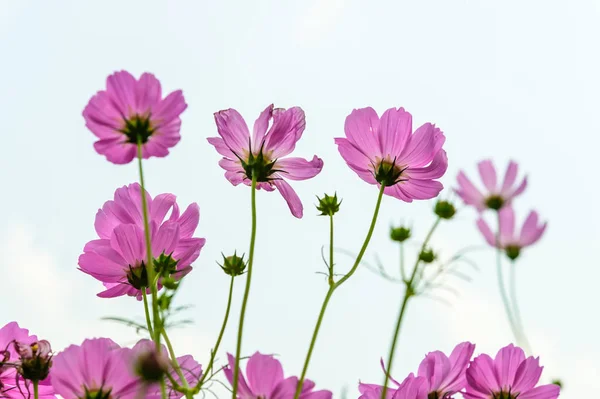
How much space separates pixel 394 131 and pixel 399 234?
13 centimetres

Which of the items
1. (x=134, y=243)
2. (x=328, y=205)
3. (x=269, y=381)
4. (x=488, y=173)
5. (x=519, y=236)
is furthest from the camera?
(x=488, y=173)

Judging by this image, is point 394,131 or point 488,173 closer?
point 394,131

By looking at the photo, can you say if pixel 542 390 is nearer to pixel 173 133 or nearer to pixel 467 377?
pixel 467 377

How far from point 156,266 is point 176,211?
7 centimetres

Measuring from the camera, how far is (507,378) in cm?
71

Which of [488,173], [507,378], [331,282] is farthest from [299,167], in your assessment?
[488,173]

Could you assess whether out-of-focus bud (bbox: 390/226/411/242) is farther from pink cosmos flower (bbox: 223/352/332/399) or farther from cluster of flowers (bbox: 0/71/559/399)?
pink cosmos flower (bbox: 223/352/332/399)

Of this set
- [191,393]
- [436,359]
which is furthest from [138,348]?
[436,359]

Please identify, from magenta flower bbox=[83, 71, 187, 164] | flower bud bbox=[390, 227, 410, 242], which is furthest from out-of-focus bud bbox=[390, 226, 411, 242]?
magenta flower bbox=[83, 71, 187, 164]

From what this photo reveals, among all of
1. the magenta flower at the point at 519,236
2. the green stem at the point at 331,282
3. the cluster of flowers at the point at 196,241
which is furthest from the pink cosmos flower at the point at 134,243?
the magenta flower at the point at 519,236

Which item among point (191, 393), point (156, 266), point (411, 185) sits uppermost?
point (411, 185)

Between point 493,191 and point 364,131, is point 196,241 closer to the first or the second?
point 364,131

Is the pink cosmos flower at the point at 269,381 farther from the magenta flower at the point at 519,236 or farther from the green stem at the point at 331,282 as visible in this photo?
the magenta flower at the point at 519,236

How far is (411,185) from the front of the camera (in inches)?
30.0
